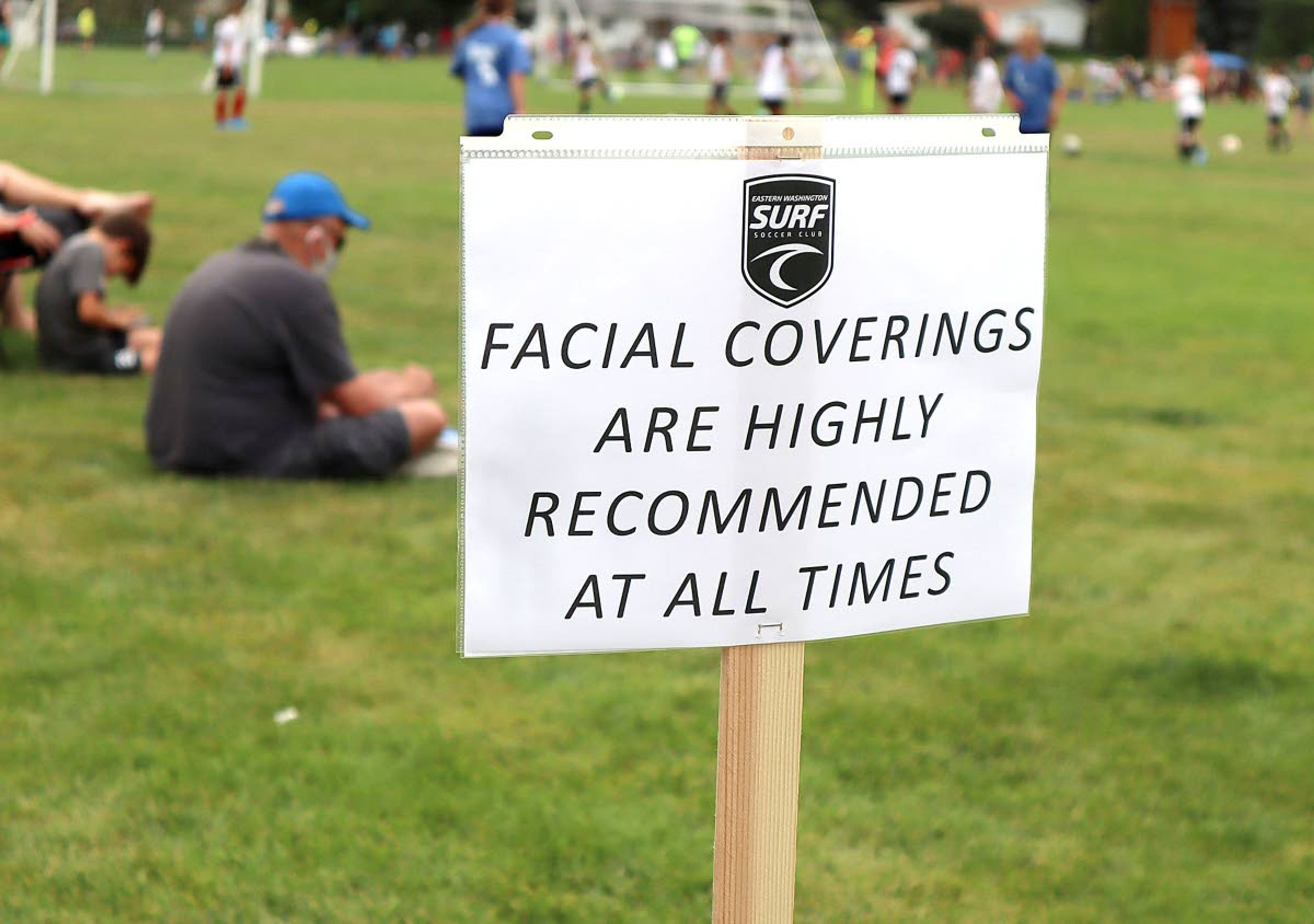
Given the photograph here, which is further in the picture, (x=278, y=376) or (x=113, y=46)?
(x=113, y=46)

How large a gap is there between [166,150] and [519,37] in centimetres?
939

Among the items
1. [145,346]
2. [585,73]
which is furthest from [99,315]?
[585,73]

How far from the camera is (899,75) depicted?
32.8 m

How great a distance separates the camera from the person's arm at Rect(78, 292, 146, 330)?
826 centimetres

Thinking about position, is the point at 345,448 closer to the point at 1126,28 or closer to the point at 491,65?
the point at 491,65

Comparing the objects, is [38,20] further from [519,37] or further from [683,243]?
[683,243]

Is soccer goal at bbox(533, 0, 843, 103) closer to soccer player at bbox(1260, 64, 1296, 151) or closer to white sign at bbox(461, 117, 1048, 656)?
soccer player at bbox(1260, 64, 1296, 151)

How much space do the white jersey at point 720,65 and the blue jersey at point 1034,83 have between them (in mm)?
15582

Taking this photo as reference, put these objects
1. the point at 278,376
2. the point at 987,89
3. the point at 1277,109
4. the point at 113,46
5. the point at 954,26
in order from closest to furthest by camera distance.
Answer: the point at 278,376 → the point at 987,89 → the point at 113,46 → the point at 1277,109 → the point at 954,26

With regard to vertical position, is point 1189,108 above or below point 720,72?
below

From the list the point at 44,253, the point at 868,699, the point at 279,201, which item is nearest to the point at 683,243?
the point at 868,699

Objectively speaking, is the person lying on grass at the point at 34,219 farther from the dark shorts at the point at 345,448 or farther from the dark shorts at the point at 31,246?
the dark shorts at the point at 345,448

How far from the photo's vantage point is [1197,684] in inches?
189

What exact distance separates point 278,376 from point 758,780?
4.57m
